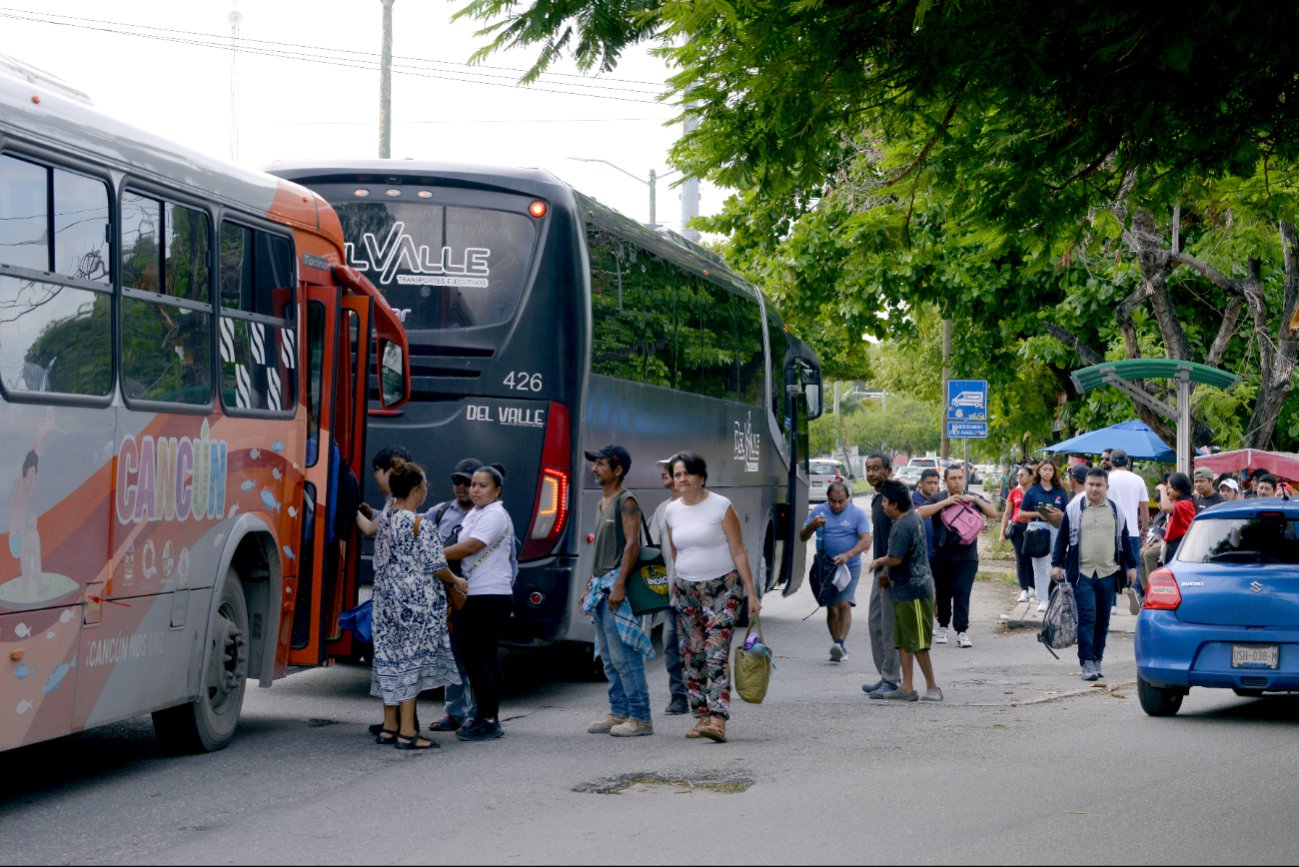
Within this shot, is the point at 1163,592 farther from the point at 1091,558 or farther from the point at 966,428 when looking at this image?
the point at 966,428

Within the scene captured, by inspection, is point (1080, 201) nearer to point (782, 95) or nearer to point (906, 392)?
point (782, 95)

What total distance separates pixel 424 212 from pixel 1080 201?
4761 mm

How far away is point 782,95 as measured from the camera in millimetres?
7738

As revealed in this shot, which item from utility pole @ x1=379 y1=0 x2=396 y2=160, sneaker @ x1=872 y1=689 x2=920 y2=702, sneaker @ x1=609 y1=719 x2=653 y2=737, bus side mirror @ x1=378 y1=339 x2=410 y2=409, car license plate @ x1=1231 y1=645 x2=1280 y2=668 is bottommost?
sneaker @ x1=872 y1=689 x2=920 y2=702

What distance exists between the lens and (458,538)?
10.7 meters

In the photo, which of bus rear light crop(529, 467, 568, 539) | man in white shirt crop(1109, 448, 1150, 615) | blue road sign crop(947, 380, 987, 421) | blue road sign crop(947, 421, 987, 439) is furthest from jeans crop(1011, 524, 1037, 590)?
bus rear light crop(529, 467, 568, 539)

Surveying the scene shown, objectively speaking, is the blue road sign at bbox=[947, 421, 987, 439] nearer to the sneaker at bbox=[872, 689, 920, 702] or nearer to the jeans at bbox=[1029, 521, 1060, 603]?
the jeans at bbox=[1029, 521, 1060, 603]

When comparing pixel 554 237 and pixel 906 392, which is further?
pixel 906 392

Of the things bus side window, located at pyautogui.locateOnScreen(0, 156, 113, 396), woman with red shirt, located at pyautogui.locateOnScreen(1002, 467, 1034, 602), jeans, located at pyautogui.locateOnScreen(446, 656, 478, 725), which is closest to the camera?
bus side window, located at pyautogui.locateOnScreen(0, 156, 113, 396)

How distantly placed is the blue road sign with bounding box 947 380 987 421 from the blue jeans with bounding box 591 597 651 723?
65.1ft

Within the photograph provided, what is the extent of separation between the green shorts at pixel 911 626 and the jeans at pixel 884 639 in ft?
0.75

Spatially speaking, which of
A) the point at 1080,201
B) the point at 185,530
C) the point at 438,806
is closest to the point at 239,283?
the point at 185,530

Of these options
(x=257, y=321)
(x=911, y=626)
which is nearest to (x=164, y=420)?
(x=257, y=321)

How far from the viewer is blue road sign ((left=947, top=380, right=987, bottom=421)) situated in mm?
29844
